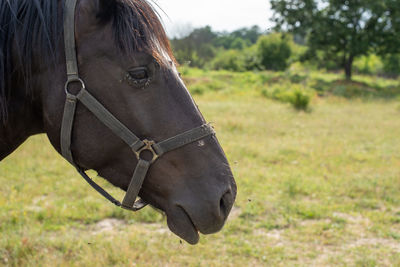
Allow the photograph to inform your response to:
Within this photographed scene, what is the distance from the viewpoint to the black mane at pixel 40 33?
1324 millimetres

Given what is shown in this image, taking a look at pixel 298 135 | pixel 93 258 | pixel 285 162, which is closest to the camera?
pixel 93 258

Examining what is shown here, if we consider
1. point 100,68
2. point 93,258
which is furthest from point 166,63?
point 93,258

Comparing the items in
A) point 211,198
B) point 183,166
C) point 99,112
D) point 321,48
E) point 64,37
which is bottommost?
point 211,198

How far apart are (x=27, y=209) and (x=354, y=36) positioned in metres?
23.8

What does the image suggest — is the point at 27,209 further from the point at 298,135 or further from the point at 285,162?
the point at 298,135

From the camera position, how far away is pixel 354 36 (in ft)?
74.0

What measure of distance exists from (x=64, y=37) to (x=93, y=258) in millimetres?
2162

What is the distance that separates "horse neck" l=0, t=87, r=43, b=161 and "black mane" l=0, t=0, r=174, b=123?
0.18 ft

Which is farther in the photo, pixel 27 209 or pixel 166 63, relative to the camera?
pixel 27 209

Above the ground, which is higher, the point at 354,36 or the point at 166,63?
the point at 354,36

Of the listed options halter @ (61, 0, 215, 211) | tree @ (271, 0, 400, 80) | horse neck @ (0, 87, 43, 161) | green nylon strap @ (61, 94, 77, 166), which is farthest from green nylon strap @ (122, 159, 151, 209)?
tree @ (271, 0, 400, 80)

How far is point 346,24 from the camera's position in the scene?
74.6ft

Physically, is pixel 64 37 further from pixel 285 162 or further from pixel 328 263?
pixel 285 162

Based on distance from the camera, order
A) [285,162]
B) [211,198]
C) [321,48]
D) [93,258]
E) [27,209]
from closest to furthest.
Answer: [211,198]
[93,258]
[27,209]
[285,162]
[321,48]
